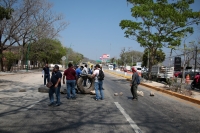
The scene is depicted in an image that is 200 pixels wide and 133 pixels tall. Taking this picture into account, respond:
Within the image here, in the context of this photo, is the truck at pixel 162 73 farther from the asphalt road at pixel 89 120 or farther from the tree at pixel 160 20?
the asphalt road at pixel 89 120

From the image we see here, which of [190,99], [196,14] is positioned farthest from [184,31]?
[190,99]

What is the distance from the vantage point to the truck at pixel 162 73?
25094mm

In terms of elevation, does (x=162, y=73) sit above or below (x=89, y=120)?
above

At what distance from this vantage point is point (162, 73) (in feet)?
87.1

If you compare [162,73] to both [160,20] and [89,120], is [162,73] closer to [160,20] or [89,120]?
[160,20]

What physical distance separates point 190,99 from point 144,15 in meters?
12.3

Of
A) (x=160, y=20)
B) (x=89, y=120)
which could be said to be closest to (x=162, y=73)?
(x=160, y=20)

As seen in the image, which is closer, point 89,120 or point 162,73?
point 89,120

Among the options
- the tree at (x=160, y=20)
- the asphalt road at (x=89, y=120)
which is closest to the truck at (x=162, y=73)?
the tree at (x=160, y=20)

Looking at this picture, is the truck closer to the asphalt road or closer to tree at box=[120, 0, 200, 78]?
tree at box=[120, 0, 200, 78]

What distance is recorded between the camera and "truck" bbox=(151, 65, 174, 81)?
25094mm

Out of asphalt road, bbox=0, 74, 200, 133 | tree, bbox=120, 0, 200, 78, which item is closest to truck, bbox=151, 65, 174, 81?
tree, bbox=120, 0, 200, 78

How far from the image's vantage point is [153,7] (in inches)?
886

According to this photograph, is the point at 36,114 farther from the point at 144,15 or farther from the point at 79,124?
the point at 144,15
